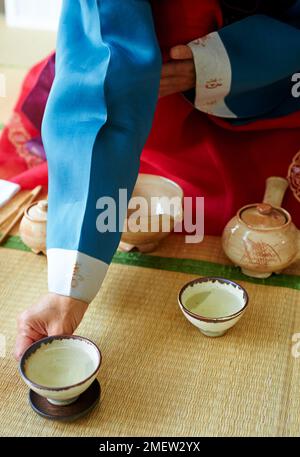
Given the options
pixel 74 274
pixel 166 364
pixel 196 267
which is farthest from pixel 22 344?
pixel 196 267

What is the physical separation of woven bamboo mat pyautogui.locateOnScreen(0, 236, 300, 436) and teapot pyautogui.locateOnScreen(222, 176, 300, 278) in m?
0.06

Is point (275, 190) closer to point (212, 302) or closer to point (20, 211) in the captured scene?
point (212, 302)

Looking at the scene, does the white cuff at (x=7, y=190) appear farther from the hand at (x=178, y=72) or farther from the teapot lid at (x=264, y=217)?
the teapot lid at (x=264, y=217)

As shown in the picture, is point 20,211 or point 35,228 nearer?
point 35,228

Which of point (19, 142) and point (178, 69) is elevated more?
point (178, 69)

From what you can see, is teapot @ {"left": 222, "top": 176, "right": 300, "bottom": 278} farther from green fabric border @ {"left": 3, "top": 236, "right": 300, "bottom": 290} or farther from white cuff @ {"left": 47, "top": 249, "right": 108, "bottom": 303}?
white cuff @ {"left": 47, "top": 249, "right": 108, "bottom": 303}

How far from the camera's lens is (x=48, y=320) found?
138 cm

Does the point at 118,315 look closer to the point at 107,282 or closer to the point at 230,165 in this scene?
the point at 107,282

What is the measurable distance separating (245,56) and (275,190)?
39 cm

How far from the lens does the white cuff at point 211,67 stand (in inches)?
67.1

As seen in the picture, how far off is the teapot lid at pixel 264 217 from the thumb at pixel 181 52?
433 millimetres

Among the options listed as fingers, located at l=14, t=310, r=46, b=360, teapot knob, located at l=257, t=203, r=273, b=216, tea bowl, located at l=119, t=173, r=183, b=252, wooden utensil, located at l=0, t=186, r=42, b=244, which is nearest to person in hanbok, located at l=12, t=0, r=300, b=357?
fingers, located at l=14, t=310, r=46, b=360

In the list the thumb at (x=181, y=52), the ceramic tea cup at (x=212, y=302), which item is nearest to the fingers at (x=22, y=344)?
the ceramic tea cup at (x=212, y=302)
